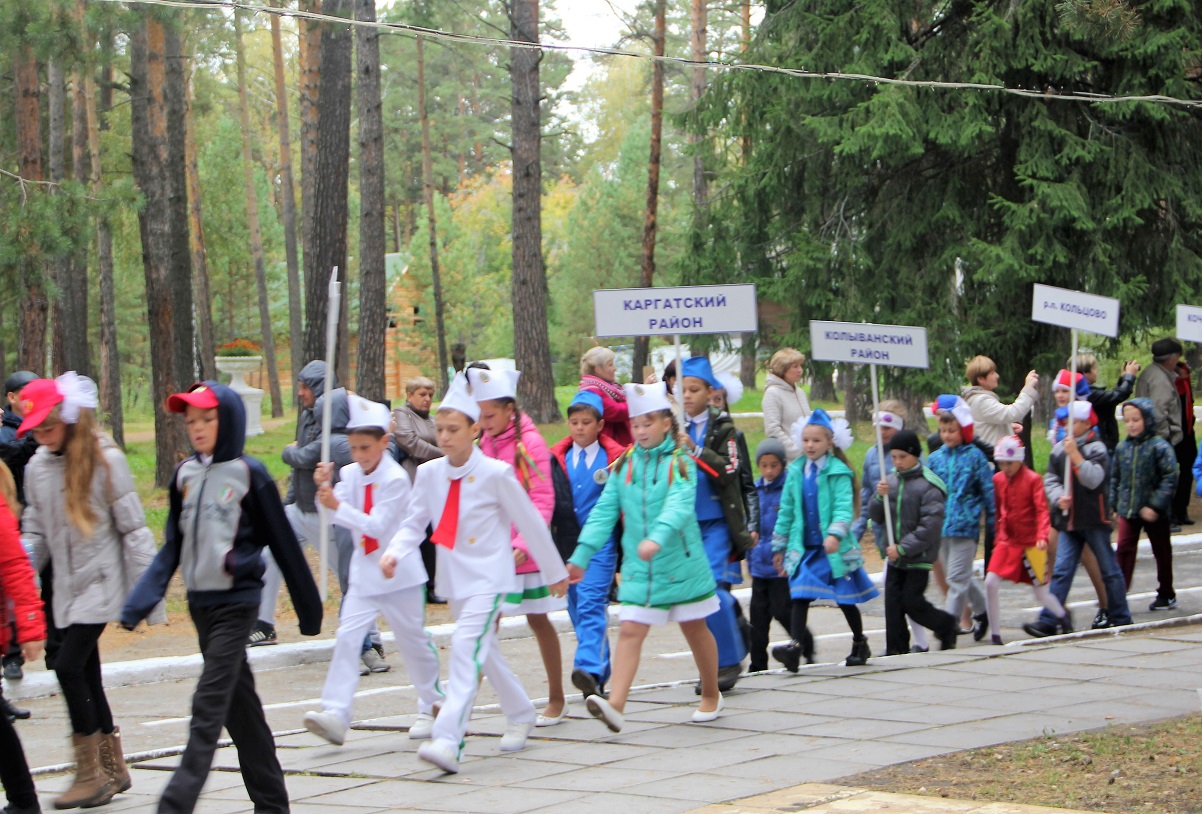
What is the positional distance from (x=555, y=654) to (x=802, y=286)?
1170 cm

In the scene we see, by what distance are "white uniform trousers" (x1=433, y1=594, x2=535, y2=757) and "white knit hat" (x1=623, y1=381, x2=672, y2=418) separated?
119 centimetres

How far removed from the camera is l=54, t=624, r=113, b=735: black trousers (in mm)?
6418

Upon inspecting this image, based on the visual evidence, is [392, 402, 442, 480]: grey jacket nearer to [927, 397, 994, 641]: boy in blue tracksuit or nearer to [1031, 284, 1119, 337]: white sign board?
[927, 397, 994, 641]: boy in blue tracksuit

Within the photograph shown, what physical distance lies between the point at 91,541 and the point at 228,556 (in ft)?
3.10

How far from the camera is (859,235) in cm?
1939

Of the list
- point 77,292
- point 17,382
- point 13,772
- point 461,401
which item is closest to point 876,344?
point 461,401

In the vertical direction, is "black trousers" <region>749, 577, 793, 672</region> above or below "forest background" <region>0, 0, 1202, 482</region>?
below

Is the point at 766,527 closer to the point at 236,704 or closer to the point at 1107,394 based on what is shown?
the point at 236,704

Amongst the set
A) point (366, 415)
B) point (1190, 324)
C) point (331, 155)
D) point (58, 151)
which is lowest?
point (366, 415)

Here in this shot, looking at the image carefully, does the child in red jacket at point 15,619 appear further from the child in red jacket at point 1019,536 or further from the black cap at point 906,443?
the child in red jacket at point 1019,536

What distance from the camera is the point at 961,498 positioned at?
10578 millimetres

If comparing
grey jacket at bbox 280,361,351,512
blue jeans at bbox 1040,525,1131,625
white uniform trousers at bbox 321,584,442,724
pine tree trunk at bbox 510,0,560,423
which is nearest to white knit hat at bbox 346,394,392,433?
white uniform trousers at bbox 321,584,442,724

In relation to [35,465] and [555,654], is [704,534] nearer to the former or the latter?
[555,654]

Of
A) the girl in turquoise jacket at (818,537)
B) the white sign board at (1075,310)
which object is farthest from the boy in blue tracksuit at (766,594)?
the white sign board at (1075,310)
